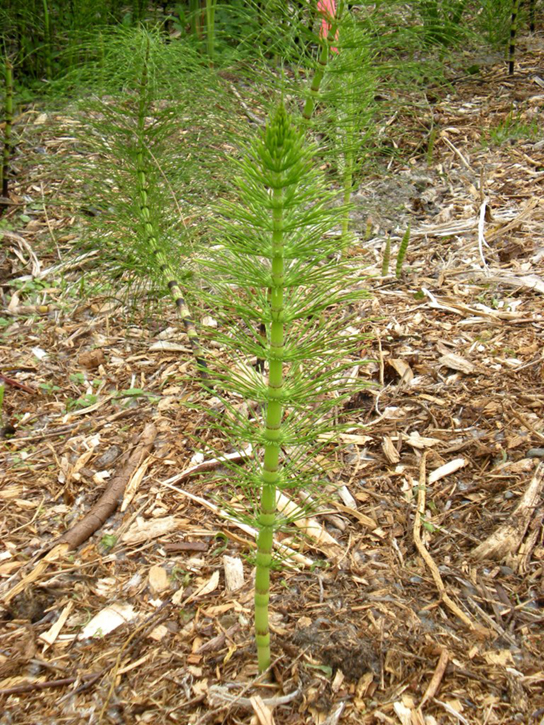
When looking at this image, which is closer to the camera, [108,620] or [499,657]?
[499,657]

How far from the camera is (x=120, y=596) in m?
1.58

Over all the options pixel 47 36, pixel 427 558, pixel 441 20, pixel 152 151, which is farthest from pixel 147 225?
pixel 47 36

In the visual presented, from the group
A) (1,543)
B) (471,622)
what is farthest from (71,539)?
(471,622)

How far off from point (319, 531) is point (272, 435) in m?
0.64

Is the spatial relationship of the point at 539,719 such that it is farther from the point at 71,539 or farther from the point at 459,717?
the point at 71,539

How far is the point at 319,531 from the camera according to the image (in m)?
1.71

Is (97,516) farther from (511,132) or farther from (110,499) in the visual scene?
(511,132)

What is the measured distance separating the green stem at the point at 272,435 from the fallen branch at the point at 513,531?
61cm

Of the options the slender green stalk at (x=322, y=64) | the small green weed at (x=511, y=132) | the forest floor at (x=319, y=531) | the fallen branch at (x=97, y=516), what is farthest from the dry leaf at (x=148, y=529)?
the small green weed at (x=511, y=132)

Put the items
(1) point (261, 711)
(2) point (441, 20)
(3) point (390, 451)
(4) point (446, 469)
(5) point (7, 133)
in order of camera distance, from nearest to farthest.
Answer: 1. (1) point (261, 711)
2. (4) point (446, 469)
3. (3) point (390, 451)
4. (2) point (441, 20)
5. (5) point (7, 133)

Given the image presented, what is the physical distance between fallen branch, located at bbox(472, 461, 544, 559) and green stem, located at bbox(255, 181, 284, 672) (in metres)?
0.61

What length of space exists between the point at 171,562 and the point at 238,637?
30cm

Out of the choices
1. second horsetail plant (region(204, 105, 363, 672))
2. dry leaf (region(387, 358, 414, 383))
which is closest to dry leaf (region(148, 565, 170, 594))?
second horsetail plant (region(204, 105, 363, 672))

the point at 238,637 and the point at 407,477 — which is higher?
the point at 407,477
